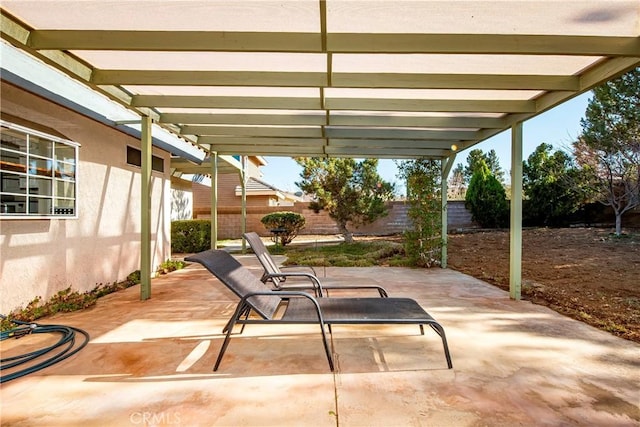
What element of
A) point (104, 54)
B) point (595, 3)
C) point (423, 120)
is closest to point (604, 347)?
point (595, 3)

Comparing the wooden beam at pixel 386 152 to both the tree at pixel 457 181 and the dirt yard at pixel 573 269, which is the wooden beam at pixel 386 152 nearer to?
the dirt yard at pixel 573 269

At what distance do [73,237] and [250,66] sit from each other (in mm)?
3980

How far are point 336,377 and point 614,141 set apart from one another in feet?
45.8

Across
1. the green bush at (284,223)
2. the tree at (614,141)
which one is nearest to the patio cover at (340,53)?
the green bush at (284,223)

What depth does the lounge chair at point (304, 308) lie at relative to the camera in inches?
118

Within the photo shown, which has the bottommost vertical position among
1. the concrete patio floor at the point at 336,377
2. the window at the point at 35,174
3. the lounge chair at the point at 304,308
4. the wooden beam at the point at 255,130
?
the concrete patio floor at the point at 336,377

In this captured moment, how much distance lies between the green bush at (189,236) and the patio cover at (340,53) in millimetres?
6497

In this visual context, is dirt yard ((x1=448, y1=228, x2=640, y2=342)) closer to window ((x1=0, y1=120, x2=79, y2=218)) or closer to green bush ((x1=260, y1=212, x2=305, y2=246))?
green bush ((x1=260, y1=212, x2=305, y2=246))

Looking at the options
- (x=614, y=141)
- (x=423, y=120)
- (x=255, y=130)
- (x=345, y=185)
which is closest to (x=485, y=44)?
(x=423, y=120)

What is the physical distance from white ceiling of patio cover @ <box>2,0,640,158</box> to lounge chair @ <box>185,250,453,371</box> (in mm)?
2190

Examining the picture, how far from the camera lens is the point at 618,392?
2621 mm

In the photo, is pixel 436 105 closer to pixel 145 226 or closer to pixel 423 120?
pixel 423 120

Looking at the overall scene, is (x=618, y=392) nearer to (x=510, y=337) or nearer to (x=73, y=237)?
(x=510, y=337)

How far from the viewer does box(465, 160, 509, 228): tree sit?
16906 mm
